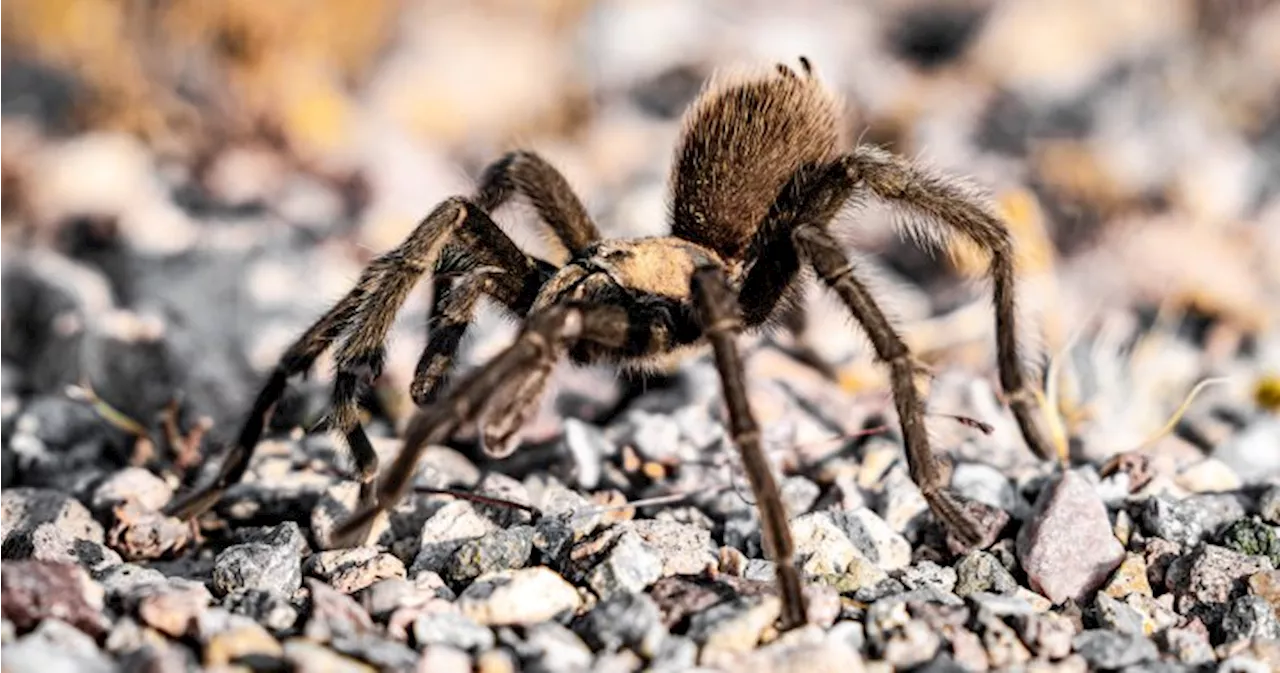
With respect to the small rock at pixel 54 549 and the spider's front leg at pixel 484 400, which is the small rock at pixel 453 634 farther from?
the small rock at pixel 54 549

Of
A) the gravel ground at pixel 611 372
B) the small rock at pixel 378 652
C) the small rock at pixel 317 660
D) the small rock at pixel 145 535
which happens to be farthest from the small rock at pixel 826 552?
the small rock at pixel 145 535

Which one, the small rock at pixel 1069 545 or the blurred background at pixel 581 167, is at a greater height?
the blurred background at pixel 581 167

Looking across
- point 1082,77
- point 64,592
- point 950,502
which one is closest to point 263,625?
point 64,592

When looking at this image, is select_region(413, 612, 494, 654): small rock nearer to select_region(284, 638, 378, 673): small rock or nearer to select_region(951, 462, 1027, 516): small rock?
select_region(284, 638, 378, 673): small rock

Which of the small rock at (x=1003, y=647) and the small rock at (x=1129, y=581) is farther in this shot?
the small rock at (x=1129, y=581)

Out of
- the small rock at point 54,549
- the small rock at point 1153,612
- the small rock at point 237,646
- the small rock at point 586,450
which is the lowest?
the small rock at point 237,646

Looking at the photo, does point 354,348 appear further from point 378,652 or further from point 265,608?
point 378,652

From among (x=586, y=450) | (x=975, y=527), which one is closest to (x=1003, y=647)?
(x=975, y=527)
